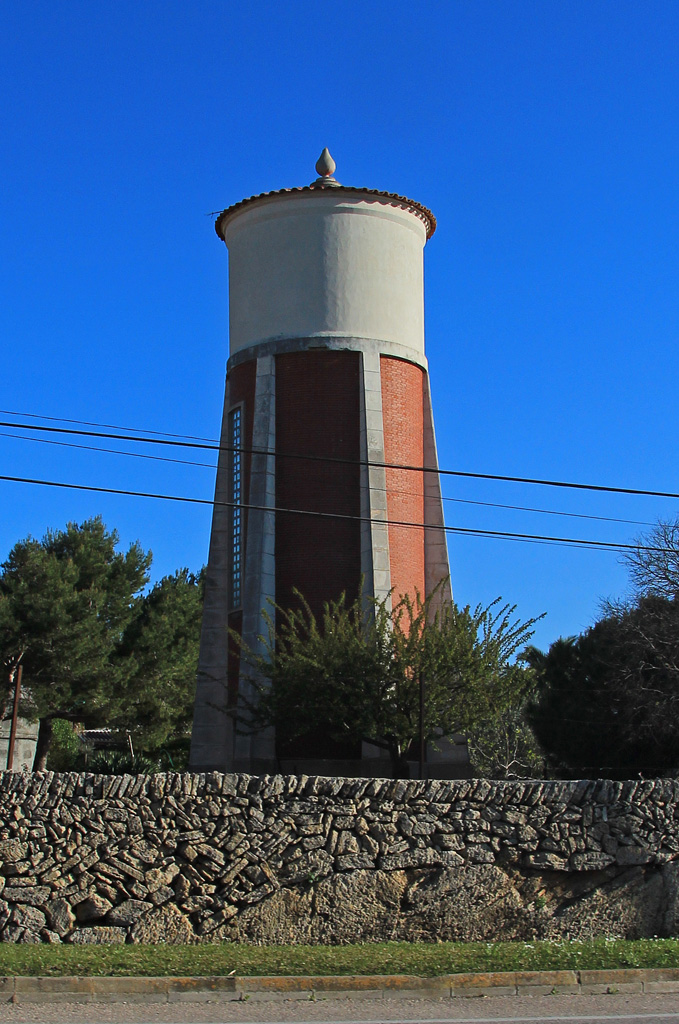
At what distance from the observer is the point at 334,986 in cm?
1133

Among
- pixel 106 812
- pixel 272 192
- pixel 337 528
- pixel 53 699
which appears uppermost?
pixel 272 192

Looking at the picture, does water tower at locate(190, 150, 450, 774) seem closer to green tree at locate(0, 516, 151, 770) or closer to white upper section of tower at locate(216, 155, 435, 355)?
white upper section of tower at locate(216, 155, 435, 355)

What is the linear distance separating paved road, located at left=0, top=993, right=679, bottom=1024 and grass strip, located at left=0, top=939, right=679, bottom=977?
0.43 meters

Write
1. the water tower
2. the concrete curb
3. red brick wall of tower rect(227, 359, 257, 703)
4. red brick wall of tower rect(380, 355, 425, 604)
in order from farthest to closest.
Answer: red brick wall of tower rect(227, 359, 257, 703)
red brick wall of tower rect(380, 355, 425, 604)
the water tower
the concrete curb

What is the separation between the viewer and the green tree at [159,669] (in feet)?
135

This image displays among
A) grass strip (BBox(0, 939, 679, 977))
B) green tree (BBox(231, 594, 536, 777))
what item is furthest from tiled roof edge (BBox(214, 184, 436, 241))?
grass strip (BBox(0, 939, 679, 977))

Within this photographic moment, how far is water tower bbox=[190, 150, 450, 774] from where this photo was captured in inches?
1175

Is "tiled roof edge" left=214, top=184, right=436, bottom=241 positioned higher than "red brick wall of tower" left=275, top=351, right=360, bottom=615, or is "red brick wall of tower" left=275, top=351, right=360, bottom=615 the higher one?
"tiled roof edge" left=214, top=184, right=436, bottom=241

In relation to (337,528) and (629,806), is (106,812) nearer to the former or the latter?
(629,806)

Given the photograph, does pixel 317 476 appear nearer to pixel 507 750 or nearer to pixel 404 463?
pixel 404 463

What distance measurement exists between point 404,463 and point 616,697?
13.5 meters

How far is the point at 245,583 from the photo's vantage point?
29984 millimetres

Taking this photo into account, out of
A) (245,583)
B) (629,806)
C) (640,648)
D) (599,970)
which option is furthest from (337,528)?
(599,970)

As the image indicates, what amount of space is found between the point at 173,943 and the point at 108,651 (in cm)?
2768
